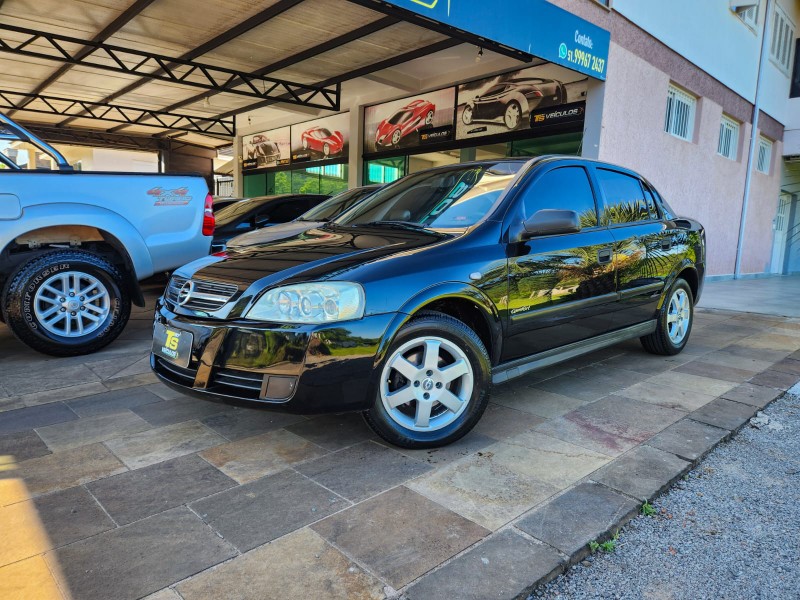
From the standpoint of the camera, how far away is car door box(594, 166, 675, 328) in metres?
4.09

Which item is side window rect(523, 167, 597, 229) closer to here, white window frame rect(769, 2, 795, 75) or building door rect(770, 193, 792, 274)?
white window frame rect(769, 2, 795, 75)

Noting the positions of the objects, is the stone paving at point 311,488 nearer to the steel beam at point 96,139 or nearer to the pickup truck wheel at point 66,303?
the pickup truck wheel at point 66,303

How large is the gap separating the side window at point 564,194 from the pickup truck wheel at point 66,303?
3.60 meters

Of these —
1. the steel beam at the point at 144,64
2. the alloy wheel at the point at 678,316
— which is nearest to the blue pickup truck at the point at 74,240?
the alloy wheel at the point at 678,316

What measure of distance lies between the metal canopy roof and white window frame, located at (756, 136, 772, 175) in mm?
11305

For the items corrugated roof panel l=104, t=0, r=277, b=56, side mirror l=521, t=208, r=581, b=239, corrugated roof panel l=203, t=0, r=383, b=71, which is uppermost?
corrugated roof panel l=104, t=0, r=277, b=56

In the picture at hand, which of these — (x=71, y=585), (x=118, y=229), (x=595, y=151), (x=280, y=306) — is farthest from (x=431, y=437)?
(x=595, y=151)

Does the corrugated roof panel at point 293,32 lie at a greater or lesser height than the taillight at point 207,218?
greater

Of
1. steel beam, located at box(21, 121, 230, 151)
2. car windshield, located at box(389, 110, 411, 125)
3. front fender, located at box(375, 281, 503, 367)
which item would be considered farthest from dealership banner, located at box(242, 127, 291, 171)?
front fender, located at box(375, 281, 503, 367)

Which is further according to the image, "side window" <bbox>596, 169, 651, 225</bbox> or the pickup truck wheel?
the pickup truck wheel

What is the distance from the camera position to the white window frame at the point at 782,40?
1539 cm

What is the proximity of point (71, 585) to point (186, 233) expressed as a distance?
3.90 meters

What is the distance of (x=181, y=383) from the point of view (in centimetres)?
282

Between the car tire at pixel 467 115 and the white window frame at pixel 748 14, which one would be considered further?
the white window frame at pixel 748 14
